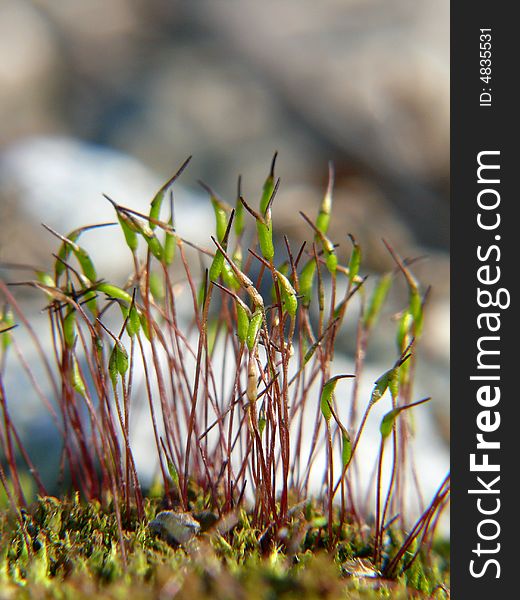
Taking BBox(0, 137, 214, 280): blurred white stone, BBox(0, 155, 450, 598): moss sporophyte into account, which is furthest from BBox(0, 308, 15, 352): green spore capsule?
BBox(0, 137, 214, 280): blurred white stone

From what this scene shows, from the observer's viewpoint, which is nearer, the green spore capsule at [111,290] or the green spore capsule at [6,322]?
the green spore capsule at [111,290]

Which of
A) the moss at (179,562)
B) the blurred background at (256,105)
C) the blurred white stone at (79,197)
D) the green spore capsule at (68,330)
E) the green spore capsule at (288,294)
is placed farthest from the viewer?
the blurred background at (256,105)

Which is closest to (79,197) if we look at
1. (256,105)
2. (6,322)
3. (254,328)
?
(256,105)

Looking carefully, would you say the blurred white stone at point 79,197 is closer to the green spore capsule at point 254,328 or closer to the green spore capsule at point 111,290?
the green spore capsule at point 111,290

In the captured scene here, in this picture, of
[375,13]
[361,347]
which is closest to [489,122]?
[361,347]

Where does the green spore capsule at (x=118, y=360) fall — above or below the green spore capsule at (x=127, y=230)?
below

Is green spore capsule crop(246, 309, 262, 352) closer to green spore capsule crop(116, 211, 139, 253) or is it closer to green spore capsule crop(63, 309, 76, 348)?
green spore capsule crop(116, 211, 139, 253)

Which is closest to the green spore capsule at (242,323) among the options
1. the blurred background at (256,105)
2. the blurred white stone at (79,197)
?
the blurred white stone at (79,197)
